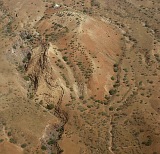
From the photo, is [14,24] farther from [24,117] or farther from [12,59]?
[24,117]

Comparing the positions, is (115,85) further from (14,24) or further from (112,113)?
(14,24)

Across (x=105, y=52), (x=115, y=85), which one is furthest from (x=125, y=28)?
(x=115, y=85)

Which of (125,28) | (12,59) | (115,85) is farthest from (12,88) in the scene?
(125,28)

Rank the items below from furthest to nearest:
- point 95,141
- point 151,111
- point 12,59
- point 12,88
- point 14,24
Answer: point 14,24, point 12,59, point 12,88, point 151,111, point 95,141

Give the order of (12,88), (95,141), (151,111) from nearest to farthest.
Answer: (95,141)
(151,111)
(12,88)

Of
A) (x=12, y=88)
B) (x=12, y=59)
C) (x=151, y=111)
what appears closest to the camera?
(x=151, y=111)

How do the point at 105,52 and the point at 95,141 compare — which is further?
the point at 105,52

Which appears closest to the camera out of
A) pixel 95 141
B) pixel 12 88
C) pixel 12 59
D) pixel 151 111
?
pixel 95 141
